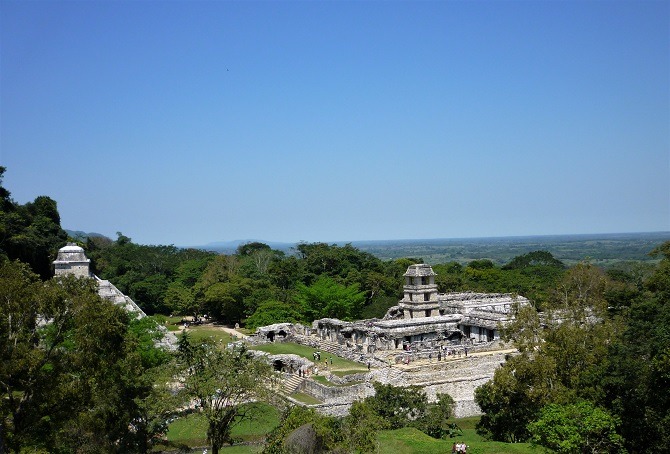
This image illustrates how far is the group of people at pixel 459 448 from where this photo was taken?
21.0m

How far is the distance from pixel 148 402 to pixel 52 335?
3.73 m

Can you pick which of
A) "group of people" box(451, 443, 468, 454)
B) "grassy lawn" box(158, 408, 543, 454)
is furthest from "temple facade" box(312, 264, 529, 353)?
"group of people" box(451, 443, 468, 454)

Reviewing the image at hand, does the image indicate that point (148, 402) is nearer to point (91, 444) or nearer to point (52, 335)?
point (91, 444)

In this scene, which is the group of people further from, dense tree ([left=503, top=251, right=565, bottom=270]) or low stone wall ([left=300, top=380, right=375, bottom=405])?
dense tree ([left=503, top=251, right=565, bottom=270])

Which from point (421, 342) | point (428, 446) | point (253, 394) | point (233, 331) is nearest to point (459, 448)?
point (428, 446)

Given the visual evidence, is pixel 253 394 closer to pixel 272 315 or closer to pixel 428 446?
pixel 428 446

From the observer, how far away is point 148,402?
20.1m

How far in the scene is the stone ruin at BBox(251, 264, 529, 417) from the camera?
33719 mm

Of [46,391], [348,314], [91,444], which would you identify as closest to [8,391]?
[46,391]

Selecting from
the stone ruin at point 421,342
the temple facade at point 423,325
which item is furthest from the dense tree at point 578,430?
the temple facade at point 423,325

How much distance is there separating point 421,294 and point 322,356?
37.1 ft

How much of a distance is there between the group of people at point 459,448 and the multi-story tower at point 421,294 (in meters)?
26.1

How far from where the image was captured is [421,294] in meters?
48.1

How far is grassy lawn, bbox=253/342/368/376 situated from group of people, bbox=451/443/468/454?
536 inches
